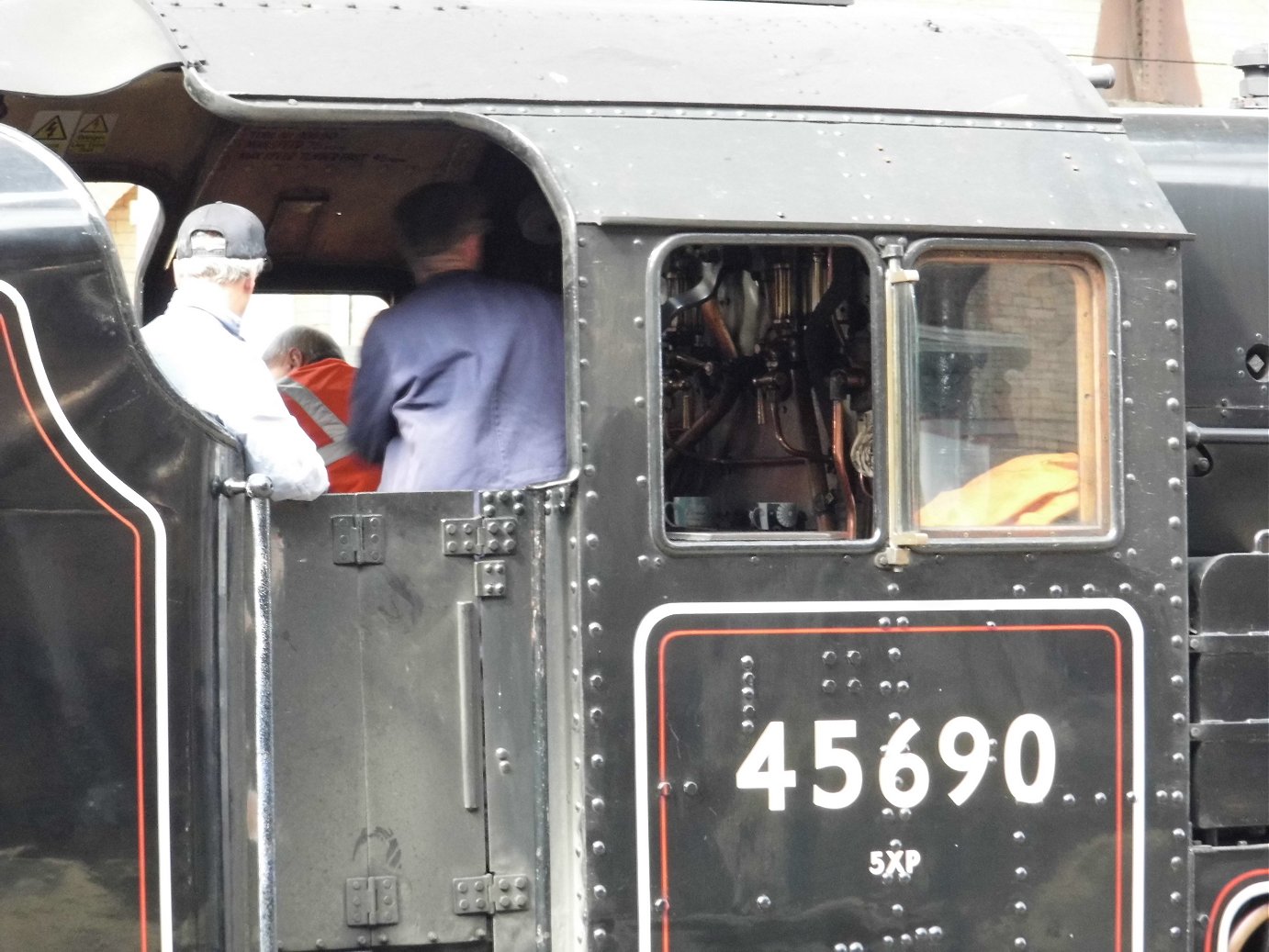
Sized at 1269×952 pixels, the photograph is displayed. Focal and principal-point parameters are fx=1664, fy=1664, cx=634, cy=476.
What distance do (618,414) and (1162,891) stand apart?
1.51m

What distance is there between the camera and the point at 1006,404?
11.3 ft

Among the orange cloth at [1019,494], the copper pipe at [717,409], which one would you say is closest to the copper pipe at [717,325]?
the copper pipe at [717,409]

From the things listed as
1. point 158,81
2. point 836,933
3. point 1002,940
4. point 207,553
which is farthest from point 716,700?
point 158,81

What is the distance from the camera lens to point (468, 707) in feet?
10.9

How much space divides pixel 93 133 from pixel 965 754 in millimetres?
2655

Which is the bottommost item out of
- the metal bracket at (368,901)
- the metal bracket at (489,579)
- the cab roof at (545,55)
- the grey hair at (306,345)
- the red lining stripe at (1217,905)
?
the red lining stripe at (1217,905)

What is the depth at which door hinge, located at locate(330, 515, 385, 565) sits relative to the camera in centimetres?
331

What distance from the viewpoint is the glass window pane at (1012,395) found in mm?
3391

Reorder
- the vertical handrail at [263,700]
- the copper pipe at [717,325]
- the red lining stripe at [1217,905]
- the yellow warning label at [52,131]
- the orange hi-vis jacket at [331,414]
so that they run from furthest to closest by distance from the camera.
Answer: the yellow warning label at [52,131] < the copper pipe at [717,325] < the orange hi-vis jacket at [331,414] < the red lining stripe at [1217,905] < the vertical handrail at [263,700]

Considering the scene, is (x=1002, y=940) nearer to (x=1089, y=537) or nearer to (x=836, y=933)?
(x=836, y=933)

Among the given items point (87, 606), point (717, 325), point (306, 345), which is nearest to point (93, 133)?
point (306, 345)

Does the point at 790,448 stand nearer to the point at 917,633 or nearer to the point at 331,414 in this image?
the point at 917,633

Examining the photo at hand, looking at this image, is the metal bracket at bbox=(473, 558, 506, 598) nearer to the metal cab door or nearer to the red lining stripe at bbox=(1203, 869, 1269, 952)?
the metal cab door

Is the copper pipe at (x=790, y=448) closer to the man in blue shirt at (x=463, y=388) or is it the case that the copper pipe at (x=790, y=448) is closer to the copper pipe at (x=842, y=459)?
the copper pipe at (x=842, y=459)
